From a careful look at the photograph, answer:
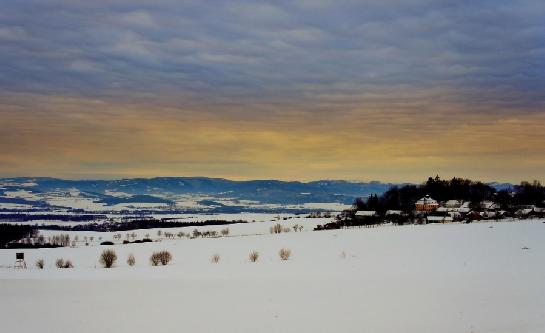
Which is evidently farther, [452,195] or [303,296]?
[452,195]

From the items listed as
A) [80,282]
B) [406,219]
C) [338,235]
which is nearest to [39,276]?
[80,282]

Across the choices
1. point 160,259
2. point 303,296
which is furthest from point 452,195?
point 303,296

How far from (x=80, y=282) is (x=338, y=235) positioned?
4639 cm

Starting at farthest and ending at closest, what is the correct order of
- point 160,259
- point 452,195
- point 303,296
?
point 452,195
point 160,259
point 303,296

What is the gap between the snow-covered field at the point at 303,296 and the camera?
67.5 feet

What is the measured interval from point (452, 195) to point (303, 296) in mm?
125529

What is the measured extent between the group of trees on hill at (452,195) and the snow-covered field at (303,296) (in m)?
81.0

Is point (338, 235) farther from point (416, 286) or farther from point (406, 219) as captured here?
point (416, 286)

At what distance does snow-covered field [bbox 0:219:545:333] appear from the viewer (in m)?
20.6

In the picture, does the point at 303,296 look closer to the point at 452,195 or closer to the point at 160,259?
the point at 160,259

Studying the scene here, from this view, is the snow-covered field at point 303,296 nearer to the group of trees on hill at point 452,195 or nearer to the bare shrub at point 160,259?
the bare shrub at point 160,259

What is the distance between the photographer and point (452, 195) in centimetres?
14450

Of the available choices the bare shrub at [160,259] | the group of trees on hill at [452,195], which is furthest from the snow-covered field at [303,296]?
the group of trees on hill at [452,195]

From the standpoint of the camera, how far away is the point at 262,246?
69.1 metres
